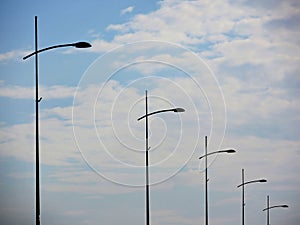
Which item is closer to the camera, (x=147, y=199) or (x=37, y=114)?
(x=37, y=114)

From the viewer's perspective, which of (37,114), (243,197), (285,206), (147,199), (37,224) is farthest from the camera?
(285,206)

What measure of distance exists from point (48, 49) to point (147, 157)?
1956 cm

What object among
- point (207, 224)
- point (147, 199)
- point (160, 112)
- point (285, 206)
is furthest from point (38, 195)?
point (285, 206)

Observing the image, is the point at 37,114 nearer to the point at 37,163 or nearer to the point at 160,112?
the point at 37,163

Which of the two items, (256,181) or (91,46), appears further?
(256,181)

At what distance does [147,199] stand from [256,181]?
4325 centimetres

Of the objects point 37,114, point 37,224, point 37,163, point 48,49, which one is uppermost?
point 48,49

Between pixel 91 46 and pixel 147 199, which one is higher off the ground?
pixel 91 46

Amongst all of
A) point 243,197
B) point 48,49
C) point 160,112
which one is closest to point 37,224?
point 48,49

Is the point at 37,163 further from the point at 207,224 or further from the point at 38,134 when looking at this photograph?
the point at 207,224

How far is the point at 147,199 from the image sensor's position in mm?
63719

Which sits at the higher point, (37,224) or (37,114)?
(37,114)

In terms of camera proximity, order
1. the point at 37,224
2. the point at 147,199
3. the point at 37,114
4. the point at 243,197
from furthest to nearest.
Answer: the point at 243,197 → the point at 147,199 → the point at 37,114 → the point at 37,224

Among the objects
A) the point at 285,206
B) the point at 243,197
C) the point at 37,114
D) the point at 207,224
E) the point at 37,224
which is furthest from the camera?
the point at 285,206
